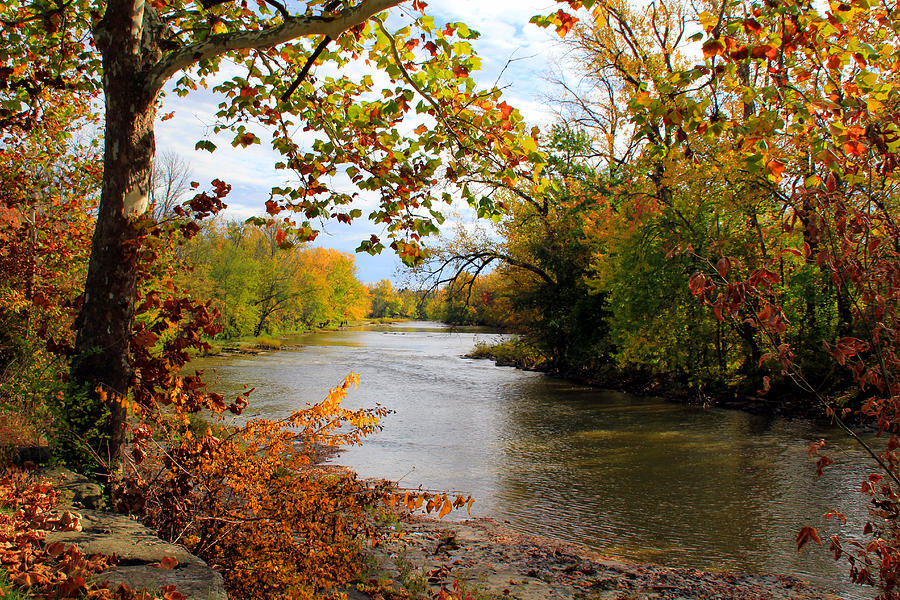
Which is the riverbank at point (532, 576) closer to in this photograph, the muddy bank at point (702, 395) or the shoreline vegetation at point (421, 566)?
the shoreline vegetation at point (421, 566)

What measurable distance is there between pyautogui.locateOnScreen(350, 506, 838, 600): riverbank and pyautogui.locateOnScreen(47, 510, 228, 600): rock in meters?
1.37

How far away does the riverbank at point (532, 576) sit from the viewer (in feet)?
15.4

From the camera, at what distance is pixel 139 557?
328 centimetres

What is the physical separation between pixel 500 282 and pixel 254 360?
39.4ft

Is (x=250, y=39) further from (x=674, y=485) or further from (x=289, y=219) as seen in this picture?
(x=674, y=485)

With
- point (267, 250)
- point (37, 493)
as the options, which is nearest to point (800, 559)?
point (37, 493)

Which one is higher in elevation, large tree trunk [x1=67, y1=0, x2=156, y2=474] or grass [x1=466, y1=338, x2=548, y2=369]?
large tree trunk [x1=67, y1=0, x2=156, y2=474]

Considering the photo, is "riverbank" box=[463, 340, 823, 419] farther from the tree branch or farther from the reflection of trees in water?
the tree branch

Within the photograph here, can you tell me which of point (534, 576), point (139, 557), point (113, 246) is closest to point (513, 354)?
point (534, 576)

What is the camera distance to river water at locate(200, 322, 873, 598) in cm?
674

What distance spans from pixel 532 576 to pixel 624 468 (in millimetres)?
5142

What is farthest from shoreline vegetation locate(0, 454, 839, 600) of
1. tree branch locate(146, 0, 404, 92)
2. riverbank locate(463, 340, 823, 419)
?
riverbank locate(463, 340, 823, 419)

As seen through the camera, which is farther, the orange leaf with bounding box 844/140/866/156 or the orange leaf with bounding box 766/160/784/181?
the orange leaf with bounding box 766/160/784/181

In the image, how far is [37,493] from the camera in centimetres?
368
